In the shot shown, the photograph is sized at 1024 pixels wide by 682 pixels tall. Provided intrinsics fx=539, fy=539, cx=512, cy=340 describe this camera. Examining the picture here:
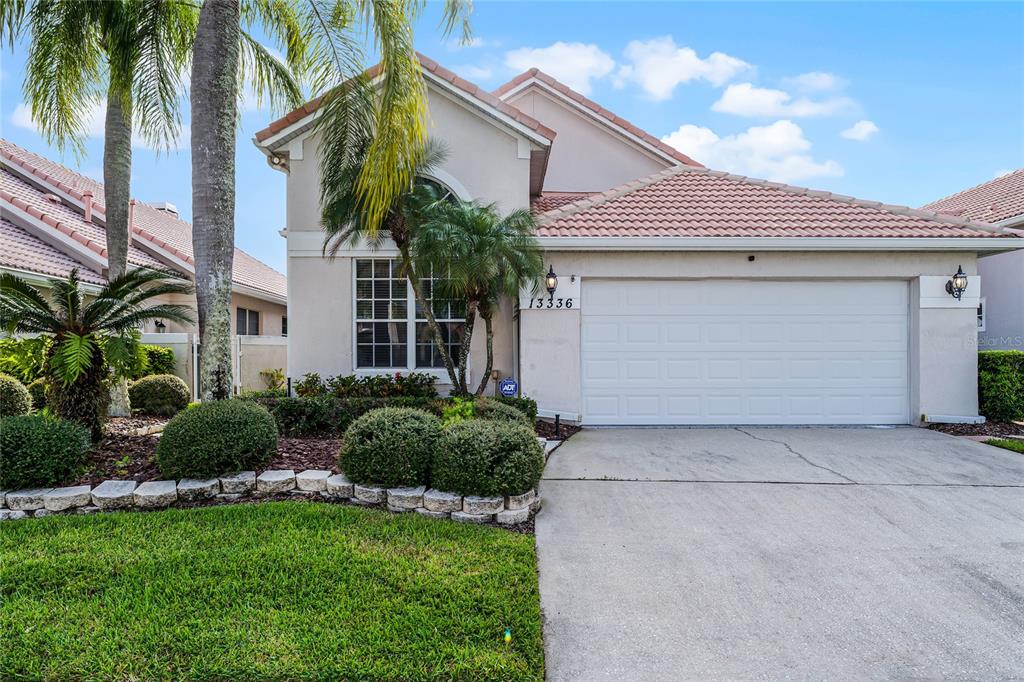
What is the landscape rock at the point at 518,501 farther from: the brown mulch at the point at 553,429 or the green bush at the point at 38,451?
the green bush at the point at 38,451

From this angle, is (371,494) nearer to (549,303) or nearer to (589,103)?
(549,303)

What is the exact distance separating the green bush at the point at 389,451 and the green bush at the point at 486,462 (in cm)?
18

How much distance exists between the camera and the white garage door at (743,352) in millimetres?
9648

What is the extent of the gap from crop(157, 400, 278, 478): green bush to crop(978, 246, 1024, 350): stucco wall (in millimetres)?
15712

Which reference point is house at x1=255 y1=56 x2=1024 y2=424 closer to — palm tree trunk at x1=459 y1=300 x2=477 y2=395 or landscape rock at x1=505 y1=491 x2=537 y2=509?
palm tree trunk at x1=459 y1=300 x2=477 y2=395

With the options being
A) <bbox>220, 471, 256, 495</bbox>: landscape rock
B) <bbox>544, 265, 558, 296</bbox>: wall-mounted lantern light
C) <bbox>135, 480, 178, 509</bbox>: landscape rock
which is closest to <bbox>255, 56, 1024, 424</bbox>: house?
<bbox>544, 265, 558, 296</bbox>: wall-mounted lantern light

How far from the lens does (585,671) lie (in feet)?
9.99

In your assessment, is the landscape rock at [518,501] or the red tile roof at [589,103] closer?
the landscape rock at [518,501]

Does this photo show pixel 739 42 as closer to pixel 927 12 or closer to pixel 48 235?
pixel 927 12

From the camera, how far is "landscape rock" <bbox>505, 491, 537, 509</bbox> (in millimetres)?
5109

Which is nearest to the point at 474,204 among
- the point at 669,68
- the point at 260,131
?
the point at 260,131

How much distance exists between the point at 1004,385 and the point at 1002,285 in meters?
5.54

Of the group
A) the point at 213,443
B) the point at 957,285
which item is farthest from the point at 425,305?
the point at 957,285

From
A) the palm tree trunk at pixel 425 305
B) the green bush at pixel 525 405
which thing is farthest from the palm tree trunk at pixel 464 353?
the green bush at pixel 525 405
